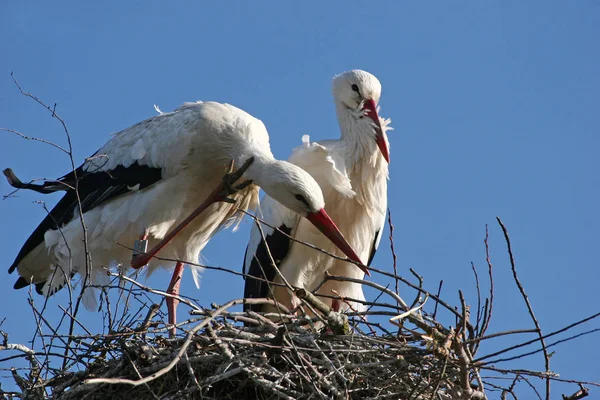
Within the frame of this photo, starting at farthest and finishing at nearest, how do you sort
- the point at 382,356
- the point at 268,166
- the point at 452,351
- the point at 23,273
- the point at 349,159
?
the point at 23,273 → the point at 349,159 → the point at 268,166 → the point at 382,356 → the point at 452,351

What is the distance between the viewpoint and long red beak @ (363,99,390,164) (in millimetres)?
5930

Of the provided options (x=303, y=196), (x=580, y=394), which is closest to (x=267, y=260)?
(x=303, y=196)

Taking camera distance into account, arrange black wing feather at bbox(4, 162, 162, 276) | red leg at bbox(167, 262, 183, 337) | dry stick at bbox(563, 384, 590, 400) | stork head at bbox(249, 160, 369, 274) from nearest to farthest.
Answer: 1. dry stick at bbox(563, 384, 590, 400)
2. stork head at bbox(249, 160, 369, 274)
3. black wing feather at bbox(4, 162, 162, 276)
4. red leg at bbox(167, 262, 183, 337)

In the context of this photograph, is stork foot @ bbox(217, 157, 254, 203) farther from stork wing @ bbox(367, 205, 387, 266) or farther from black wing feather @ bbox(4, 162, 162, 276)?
stork wing @ bbox(367, 205, 387, 266)

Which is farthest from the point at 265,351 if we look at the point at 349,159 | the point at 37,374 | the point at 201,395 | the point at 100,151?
the point at 100,151

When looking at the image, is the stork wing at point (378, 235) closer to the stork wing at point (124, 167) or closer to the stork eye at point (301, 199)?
the stork eye at point (301, 199)

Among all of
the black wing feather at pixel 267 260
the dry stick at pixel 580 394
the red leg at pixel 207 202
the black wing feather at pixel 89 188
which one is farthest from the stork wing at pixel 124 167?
the dry stick at pixel 580 394

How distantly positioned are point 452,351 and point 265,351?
0.76m

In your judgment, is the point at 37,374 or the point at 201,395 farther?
the point at 37,374

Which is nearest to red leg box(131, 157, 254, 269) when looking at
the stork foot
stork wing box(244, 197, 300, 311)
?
the stork foot

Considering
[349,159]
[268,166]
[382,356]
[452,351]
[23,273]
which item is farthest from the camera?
[23,273]

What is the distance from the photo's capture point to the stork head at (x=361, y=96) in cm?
602

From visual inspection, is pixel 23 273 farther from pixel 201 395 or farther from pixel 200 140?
pixel 201 395

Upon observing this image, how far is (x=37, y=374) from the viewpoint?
14.4ft
